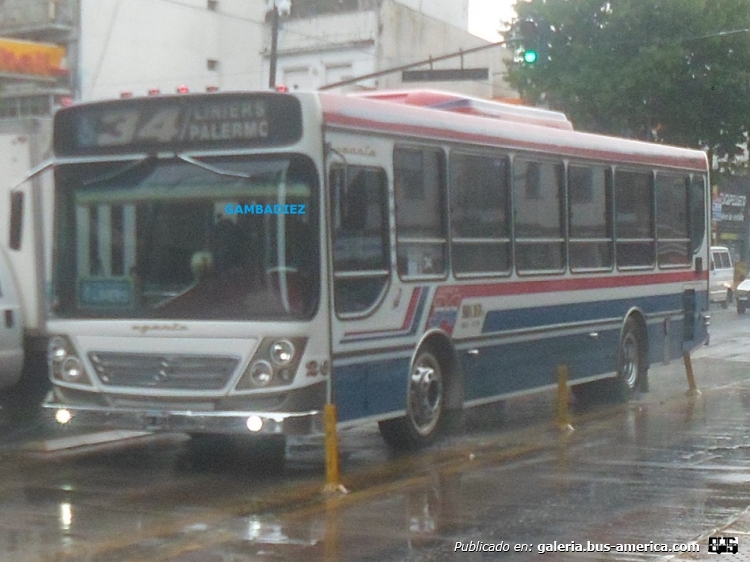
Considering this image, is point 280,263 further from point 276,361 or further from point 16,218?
point 16,218

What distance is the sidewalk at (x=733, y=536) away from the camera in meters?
7.71

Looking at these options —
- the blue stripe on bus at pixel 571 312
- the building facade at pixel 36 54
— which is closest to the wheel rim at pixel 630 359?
the blue stripe on bus at pixel 571 312

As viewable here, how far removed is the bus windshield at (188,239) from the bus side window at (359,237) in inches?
13.4

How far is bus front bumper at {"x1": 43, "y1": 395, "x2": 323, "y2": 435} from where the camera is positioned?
1023 cm

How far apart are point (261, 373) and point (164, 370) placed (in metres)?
0.83

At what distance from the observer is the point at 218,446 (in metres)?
12.7

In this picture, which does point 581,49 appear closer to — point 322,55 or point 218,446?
point 322,55

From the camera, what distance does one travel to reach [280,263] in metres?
10.4

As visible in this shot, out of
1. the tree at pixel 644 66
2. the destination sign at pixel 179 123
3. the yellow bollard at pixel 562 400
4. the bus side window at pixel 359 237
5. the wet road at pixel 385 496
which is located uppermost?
the tree at pixel 644 66

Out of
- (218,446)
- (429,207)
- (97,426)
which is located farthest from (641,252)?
(97,426)

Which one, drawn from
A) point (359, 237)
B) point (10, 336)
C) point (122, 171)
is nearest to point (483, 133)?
point (359, 237)

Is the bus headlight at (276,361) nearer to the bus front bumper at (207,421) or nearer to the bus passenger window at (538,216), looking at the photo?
the bus front bumper at (207,421)

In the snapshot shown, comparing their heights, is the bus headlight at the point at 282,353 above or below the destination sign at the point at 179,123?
below

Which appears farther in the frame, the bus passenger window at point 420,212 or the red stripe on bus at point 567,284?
the red stripe on bus at point 567,284
